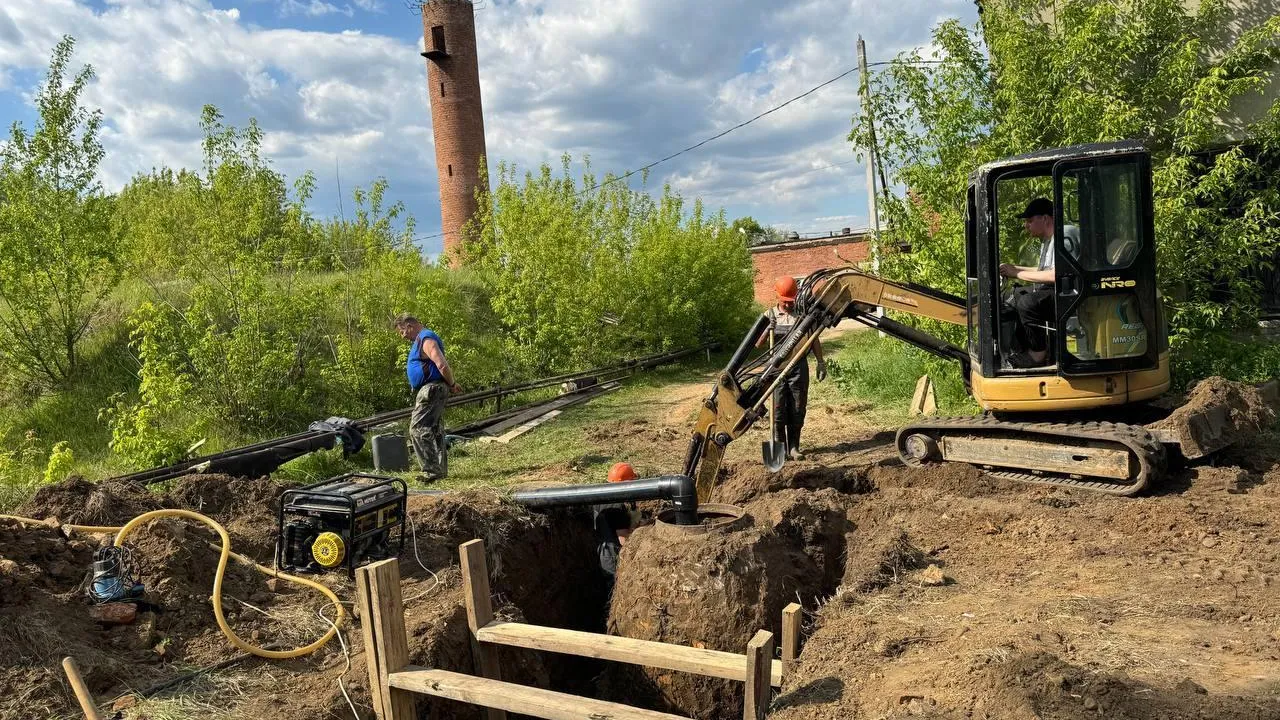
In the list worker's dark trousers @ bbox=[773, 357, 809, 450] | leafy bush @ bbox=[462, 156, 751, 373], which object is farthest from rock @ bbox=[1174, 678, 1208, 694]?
leafy bush @ bbox=[462, 156, 751, 373]

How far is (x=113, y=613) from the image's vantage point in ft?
16.3

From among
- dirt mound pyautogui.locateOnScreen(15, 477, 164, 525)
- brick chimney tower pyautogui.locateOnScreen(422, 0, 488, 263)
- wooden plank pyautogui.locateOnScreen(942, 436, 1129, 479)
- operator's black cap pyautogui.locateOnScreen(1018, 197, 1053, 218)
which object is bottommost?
wooden plank pyautogui.locateOnScreen(942, 436, 1129, 479)

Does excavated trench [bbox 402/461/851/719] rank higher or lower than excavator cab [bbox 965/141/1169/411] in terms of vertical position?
lower

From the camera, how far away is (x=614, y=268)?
18469 millimetres

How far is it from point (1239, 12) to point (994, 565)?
8451 millimetres

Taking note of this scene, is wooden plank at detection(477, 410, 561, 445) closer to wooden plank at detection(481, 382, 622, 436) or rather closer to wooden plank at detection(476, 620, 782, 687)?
wooden plank at detection(481, 382, 622, 436)

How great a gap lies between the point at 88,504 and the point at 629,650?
4.75m

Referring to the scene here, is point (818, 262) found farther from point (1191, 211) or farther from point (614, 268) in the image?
point (1191, 211)

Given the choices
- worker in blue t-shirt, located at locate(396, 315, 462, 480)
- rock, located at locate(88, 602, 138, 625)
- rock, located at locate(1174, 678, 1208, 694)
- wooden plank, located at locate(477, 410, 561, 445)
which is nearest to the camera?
rock, located at locate(1174, 678, 1208, 694)

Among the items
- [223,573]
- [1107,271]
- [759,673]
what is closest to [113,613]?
[223,573]

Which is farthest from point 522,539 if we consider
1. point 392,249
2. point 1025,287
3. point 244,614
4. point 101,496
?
point 392,249

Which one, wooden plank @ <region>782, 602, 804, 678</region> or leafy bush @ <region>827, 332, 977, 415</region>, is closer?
wooden plank @ <region>782, 602, 804, 678</region>

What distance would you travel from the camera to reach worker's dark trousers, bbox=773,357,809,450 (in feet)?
28.5

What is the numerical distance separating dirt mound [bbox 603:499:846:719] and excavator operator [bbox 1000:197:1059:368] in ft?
9.52
